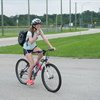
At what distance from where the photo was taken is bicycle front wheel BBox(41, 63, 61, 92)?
16.7ft

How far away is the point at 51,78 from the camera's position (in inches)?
207

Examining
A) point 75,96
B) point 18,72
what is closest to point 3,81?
point 18,72

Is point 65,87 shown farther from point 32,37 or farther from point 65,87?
point 32,37

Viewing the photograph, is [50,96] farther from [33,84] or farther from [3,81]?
[3,81]

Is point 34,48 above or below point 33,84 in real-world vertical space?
above

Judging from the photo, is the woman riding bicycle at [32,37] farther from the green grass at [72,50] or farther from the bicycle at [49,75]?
the green grass at [72,50]

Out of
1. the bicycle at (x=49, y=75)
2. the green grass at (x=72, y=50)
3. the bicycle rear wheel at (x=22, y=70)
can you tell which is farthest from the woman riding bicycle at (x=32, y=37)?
the green grass at (x=72, y=50)

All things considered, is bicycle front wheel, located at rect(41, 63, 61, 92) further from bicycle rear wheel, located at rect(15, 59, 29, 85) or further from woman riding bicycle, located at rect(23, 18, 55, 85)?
bicycle rear wheel, located at rect(15, 59, 29, 85)

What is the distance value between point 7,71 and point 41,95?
9.55 feet

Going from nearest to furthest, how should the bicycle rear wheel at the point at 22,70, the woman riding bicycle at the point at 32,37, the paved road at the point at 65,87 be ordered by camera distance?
the paved road at the point at 65,87 < the woman riding bicycle at the point at 32,37 < the bicycle rear wheel at the point at 22,70

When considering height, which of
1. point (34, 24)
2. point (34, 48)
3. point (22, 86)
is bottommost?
point (22, 86)

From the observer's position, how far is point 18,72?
6.36 meters

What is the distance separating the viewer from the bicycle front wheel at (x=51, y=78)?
5.10m

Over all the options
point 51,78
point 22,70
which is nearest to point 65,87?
point 51,78
